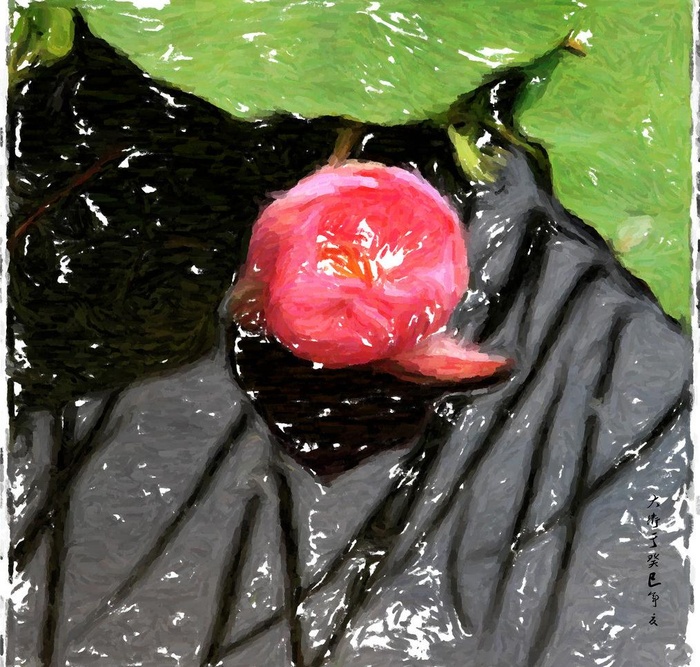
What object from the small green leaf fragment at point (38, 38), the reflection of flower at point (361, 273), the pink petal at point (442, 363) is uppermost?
the small green leaf fragment at point (38, 38)

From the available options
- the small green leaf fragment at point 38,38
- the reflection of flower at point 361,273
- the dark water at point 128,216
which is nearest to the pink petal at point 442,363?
the reflection of flower at point 361,273

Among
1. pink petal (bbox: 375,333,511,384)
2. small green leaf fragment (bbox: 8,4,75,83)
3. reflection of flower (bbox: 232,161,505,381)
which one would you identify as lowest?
pink petal (bbox: 375,333,511,384)

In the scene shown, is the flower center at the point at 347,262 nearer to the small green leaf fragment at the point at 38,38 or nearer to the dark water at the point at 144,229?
the dark water at the point at 144,229

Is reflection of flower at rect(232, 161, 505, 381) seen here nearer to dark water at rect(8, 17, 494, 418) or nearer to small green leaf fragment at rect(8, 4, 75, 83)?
dark water at rect(8, 17, 494, 418)

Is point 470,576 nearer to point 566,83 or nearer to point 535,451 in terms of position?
point 535,451

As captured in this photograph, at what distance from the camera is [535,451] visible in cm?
36

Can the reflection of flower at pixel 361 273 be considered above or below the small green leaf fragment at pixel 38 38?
below

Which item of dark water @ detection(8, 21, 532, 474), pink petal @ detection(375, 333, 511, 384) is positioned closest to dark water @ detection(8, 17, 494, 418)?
dark water @ detection(8, 21, 532, 474)

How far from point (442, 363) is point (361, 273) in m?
0.07

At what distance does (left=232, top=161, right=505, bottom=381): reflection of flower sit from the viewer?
336 mm

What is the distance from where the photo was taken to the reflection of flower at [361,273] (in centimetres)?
34

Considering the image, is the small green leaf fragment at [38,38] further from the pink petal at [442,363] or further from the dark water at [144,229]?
the pink petal at [442,363]

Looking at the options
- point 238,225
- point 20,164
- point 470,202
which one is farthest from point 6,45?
point 470,202

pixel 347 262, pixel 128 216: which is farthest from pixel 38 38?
pixel 347 262
